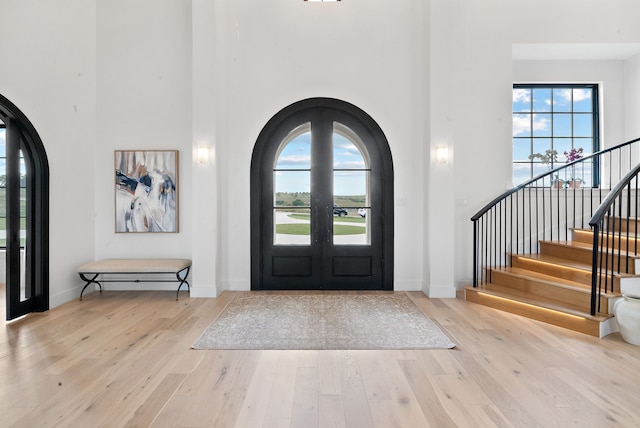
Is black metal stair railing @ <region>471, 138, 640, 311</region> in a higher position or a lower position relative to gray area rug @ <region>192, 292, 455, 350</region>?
higher

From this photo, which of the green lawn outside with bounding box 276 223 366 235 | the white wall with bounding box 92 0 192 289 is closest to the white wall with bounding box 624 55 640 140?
the green lawn outside with bounding box 276 223 366 235

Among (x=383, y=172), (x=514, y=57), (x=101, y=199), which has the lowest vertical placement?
(x=101, y=199)

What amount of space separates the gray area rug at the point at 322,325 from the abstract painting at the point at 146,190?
174 centimetres

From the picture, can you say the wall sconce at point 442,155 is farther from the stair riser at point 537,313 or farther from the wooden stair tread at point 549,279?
the stair riser at point 537,313

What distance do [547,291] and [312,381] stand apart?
3.23 metres

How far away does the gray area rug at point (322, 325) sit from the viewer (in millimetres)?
3445

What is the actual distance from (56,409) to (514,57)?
7.31m

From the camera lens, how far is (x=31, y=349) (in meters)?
3.30

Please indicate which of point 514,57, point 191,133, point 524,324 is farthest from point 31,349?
point 514,57

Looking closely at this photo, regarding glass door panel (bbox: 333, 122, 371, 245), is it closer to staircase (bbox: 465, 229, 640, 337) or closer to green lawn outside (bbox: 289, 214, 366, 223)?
green lawn outside (bbox: 289, 214, 366, 223)

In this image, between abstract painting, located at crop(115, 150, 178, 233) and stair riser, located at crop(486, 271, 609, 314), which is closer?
stair riser, located at crop(486, 271, 609, 314)

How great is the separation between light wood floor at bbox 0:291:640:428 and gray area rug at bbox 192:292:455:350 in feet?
0.58

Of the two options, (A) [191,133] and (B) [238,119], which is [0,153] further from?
(B) [238,119]

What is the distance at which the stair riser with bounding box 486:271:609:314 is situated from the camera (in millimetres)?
3941
